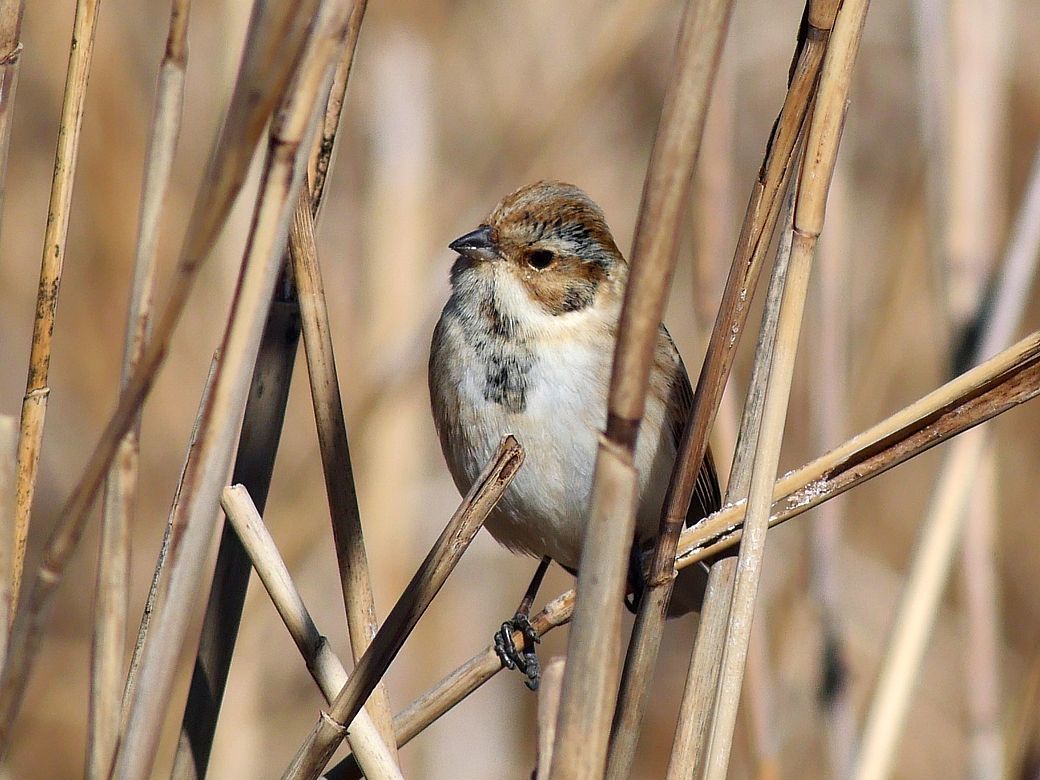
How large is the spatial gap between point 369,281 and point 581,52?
2.57 ft

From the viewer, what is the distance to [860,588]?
13.0ft

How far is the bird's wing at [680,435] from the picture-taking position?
240cm

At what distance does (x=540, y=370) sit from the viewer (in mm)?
2146

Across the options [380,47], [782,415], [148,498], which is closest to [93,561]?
[148,498]

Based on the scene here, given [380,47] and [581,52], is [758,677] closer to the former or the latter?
[581,52]

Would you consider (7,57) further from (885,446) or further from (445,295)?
(445,295)

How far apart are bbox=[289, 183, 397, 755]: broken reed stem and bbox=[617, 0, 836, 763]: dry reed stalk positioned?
0.34 m

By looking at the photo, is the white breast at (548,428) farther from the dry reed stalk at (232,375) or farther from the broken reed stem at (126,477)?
the dry reed stalk at (232,375)

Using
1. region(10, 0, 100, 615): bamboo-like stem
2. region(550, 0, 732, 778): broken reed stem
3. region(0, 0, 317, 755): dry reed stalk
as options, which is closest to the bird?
region(10, 0, 100, 615): bamboo-like stem

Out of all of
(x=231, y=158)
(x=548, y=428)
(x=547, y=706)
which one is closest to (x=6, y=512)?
(x=231, y=158)

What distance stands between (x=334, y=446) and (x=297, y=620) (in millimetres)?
217

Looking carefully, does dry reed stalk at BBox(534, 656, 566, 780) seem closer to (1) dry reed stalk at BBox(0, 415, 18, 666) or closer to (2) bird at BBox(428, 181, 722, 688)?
(2) bird at BBox(428, 181, 722, 688)

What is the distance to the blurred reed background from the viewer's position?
2.47 metres

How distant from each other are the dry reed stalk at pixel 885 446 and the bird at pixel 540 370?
63 cm
